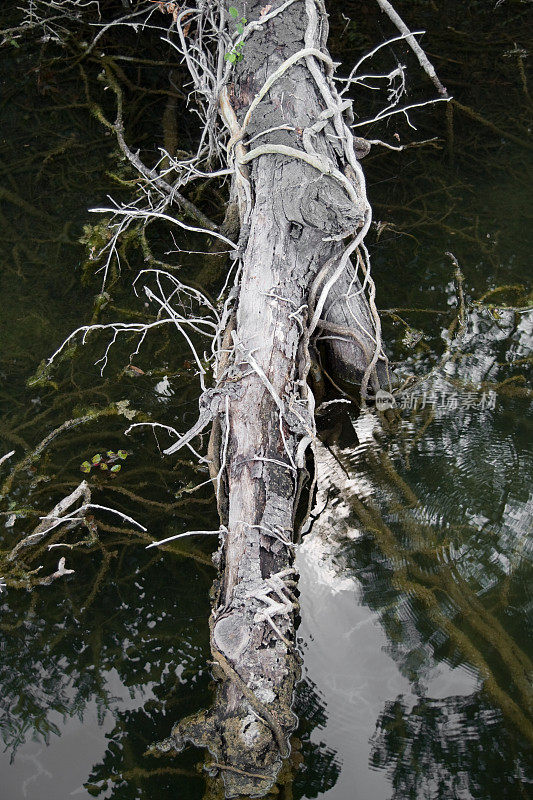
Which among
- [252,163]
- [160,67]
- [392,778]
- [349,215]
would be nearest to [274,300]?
[349,215]

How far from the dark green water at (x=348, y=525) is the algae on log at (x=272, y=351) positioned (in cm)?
20

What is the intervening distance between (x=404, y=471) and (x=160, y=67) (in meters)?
3.33

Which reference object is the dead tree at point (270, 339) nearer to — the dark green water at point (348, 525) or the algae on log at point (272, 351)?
the algae on log at point (272, 351)

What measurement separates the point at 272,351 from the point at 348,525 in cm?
70

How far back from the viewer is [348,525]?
2.41 m

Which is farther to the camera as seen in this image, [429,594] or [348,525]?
[348,525]

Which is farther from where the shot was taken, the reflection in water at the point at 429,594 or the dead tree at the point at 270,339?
the reflection in water at the point at 429,594

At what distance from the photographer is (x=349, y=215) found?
2318 millimetres

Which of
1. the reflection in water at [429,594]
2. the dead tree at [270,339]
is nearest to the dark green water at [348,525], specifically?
the reflection in water at [429,594]

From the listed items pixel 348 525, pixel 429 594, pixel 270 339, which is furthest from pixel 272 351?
pixel 429 594

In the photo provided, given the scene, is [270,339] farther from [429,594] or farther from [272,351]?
[429,594]

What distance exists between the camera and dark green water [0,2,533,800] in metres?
1.97

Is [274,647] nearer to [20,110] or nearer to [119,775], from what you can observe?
[119,775]

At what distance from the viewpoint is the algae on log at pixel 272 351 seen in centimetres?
176
